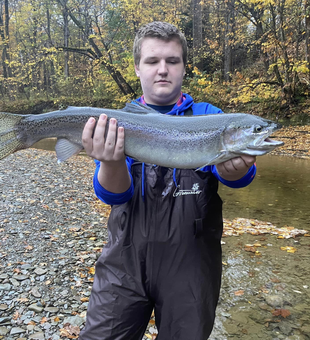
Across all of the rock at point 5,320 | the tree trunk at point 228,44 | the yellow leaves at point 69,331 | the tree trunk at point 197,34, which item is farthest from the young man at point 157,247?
the tree trunk at point 197,34

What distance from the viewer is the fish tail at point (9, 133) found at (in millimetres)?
2383

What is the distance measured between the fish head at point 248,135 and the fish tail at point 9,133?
1696 millimetres

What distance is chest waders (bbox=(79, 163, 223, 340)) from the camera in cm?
202

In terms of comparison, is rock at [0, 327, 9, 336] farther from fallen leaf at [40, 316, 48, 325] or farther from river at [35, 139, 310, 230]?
river at [35, 139, 310, 230]

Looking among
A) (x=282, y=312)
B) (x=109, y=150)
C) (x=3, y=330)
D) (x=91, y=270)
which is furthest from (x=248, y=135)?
(x=91, y=270)

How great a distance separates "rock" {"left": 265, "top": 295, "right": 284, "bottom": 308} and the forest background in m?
15.6

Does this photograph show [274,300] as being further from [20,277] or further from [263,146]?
[20,277]

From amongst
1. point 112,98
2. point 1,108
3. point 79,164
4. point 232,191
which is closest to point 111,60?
point 112,98

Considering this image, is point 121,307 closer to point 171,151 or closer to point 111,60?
point 171,151

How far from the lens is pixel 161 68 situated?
232 cm

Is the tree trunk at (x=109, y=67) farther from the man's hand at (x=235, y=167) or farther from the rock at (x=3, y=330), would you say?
the man's hand at (x=235, y=167)

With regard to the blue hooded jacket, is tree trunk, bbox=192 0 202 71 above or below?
above

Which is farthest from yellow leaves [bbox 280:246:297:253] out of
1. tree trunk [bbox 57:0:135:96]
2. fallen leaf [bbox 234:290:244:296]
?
tree trunk [bbox 57:0:135:96]

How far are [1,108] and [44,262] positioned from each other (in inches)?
1334
